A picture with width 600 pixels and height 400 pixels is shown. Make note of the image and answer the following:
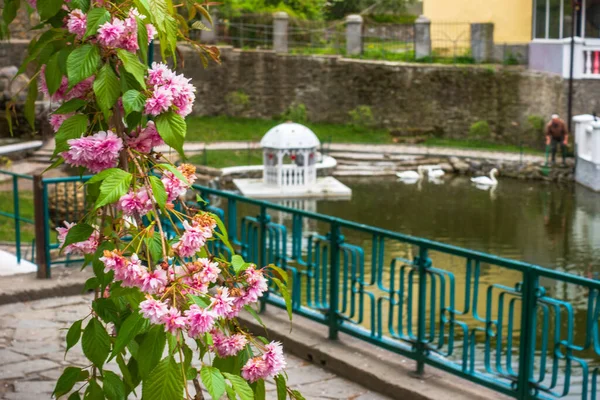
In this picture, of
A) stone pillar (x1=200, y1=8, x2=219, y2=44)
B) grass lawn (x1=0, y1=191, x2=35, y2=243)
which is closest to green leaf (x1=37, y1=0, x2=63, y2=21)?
grass lawn (x1=0, y1=191, x2=35, y2=243)

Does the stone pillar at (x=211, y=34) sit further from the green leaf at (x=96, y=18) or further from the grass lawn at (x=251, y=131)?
the green leaf at (x=96, y=18)

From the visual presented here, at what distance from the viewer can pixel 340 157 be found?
24.8 metres

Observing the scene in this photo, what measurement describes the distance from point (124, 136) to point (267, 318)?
144 inches

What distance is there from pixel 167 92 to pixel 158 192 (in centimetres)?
32

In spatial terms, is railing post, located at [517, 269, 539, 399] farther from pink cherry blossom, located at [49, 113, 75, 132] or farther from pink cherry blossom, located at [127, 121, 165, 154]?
pink cherry blossom, located at [49, 113, 75, 132]

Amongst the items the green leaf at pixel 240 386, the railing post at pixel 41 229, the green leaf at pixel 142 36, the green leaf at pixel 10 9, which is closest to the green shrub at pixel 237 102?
the railing post at pixel 41 229

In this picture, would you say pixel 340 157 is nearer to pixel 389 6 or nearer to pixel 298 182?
pixel 298 182

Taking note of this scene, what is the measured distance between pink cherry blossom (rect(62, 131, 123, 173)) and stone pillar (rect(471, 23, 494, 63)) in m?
27.5

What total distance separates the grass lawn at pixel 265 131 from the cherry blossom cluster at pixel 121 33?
2129cm

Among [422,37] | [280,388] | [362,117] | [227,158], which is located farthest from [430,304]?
[422,37]

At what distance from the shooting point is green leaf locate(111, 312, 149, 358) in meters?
3.01

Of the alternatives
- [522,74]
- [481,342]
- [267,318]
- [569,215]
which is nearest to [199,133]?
[522,74]

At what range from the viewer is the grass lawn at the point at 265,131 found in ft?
88.8

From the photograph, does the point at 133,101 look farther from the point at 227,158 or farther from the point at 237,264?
the point at 227,158
